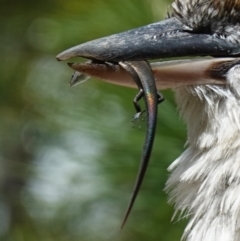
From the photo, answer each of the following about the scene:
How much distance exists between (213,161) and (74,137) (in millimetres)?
796

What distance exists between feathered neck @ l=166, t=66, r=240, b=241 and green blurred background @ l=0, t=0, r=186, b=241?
48 centimetres

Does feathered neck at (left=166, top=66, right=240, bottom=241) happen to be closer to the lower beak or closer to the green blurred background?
the lower beak

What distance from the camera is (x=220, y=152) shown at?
1370mm

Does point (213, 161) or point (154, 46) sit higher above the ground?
point (154, 46)

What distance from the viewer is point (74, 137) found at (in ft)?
6.98

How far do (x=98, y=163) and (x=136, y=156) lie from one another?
115 millimetres

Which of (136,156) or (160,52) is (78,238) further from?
(160,52)

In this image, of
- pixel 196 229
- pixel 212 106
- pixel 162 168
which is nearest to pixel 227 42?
pixel 212 106

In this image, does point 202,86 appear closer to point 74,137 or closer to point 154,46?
point 154,46

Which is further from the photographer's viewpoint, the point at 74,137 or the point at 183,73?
the point at 74,137

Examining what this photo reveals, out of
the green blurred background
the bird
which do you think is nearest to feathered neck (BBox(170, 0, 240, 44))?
the bird

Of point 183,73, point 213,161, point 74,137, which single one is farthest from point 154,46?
point 74,137

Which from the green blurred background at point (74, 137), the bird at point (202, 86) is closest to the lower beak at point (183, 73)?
the bird at point (202, 86)

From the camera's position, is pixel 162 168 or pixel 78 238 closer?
pixel 162 168
